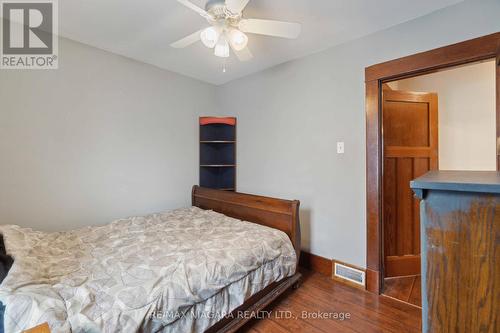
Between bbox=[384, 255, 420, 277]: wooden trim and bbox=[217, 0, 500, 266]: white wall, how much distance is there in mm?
438

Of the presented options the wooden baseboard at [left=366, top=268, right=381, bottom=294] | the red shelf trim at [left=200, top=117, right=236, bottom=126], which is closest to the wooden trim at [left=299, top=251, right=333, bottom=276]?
the wooden baseboard at [left=366, top=268, right=381, bottom=294]

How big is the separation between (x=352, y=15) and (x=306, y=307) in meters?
2.42

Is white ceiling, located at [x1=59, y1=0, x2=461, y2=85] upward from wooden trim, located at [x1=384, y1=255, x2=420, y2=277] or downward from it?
upward

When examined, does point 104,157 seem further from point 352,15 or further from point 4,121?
point 352,15

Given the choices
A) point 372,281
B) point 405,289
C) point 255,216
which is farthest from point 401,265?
point 255,216

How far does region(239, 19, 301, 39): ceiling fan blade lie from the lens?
1.55 m

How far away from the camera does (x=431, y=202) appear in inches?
26.3

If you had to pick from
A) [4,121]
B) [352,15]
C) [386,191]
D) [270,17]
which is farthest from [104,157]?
[386,191]

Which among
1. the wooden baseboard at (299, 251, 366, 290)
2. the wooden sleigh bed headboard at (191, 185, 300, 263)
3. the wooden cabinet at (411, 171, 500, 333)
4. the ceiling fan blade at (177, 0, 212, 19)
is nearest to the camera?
the wooden cabinet at (411, 171, 500, 333)

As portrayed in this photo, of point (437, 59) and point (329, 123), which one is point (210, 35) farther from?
point (437, 59)

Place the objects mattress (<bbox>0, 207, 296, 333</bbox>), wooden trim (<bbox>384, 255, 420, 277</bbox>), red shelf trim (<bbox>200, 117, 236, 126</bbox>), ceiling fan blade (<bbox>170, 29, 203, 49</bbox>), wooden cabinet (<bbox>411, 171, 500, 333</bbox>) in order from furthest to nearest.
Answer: red shelf trim (<bbox>200, 117, 236, 126</bbox>) < wooden trim (<bbox>384, 255, 420, 277</bbox>) < ceiling fan blade (<bbox>170, 29, 203, 49</bbox>) < mattress (<bbox>0, 207, 296, 333</bbox>) < wooden cabinet (<bbox>411, 171, 500, 333</bbox>)

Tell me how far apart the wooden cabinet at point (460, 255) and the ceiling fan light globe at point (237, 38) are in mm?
1490

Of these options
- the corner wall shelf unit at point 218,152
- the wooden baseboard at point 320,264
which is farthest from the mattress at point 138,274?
the corner wall shelf unit at point 218,152

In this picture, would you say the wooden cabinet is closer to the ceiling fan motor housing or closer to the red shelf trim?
the ceiling fan motor housing
